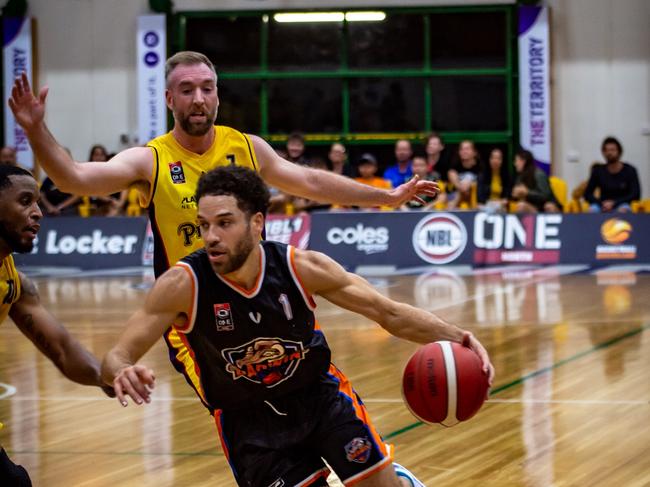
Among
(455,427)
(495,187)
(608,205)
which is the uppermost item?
(495,187)

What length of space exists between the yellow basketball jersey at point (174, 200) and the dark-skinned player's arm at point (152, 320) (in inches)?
34.5

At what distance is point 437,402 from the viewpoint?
4.28 meters

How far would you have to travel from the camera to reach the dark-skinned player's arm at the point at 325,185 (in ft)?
17.4

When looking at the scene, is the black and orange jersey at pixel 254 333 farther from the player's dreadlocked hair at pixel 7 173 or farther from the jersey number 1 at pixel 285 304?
the player's dreadlocked hair at pixel 7 173

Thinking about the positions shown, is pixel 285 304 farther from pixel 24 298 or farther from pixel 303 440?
pixel 24 298

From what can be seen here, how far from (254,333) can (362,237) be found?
36.3 ft

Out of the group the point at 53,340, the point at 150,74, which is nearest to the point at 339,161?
the point at 150,74

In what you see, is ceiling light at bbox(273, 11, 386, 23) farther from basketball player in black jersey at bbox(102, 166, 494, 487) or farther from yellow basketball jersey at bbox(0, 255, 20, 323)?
basketball player in black jersey at bbox(102, 166, 494, 487)

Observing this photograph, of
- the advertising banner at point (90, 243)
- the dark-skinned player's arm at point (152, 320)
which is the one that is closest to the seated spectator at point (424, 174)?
the advertising banner at point (90, 243)

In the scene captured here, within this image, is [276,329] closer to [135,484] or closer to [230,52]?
[135,484]

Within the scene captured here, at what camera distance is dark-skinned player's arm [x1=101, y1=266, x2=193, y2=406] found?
3822 mm

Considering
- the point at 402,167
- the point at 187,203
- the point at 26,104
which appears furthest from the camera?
the point at 402,167

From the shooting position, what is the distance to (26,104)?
4383mm

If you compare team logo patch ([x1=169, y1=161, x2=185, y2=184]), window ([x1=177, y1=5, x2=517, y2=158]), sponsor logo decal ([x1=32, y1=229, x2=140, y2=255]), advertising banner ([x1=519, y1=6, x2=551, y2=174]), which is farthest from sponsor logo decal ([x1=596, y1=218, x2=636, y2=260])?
team logo patch ([x1=169, y1=161, x2=185, y2=184])
